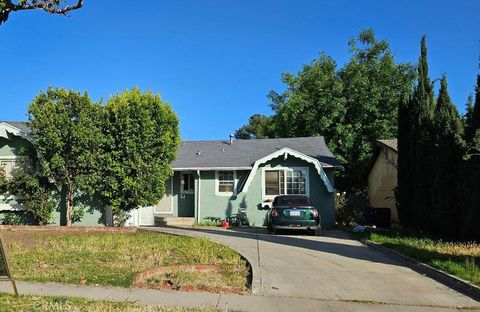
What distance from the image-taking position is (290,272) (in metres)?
9.37

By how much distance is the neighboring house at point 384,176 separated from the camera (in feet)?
75.9

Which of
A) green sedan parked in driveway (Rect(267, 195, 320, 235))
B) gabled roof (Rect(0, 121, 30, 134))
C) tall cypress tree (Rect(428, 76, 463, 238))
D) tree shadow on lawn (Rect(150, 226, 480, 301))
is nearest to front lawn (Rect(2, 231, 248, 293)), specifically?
tree shadow on lawn (Rect(150, 226, 480, 301))

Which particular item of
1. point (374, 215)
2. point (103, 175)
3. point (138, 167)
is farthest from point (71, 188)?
point (374, 215)

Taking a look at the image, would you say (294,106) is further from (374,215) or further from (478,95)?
(478,95)

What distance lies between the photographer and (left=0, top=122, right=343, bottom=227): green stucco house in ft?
70.3

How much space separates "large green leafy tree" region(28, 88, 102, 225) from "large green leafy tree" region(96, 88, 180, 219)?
442 millimetres

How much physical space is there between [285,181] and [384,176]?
246 inches

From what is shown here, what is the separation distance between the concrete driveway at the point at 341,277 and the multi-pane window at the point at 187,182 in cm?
1099

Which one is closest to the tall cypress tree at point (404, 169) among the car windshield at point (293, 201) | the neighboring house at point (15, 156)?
the car windshield at point (293, 201)

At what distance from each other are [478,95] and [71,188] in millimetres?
14043

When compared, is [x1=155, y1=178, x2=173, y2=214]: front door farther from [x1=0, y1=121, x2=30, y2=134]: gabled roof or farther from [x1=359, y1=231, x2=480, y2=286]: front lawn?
[x1=359, y1=231, x2=480, y2=286]: front lawn

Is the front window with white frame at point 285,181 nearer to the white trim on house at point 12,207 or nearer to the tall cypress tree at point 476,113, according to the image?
the tall cypress tree at point 476,113

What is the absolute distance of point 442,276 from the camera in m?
9.11

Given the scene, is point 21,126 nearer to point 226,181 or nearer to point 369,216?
point 226,181
